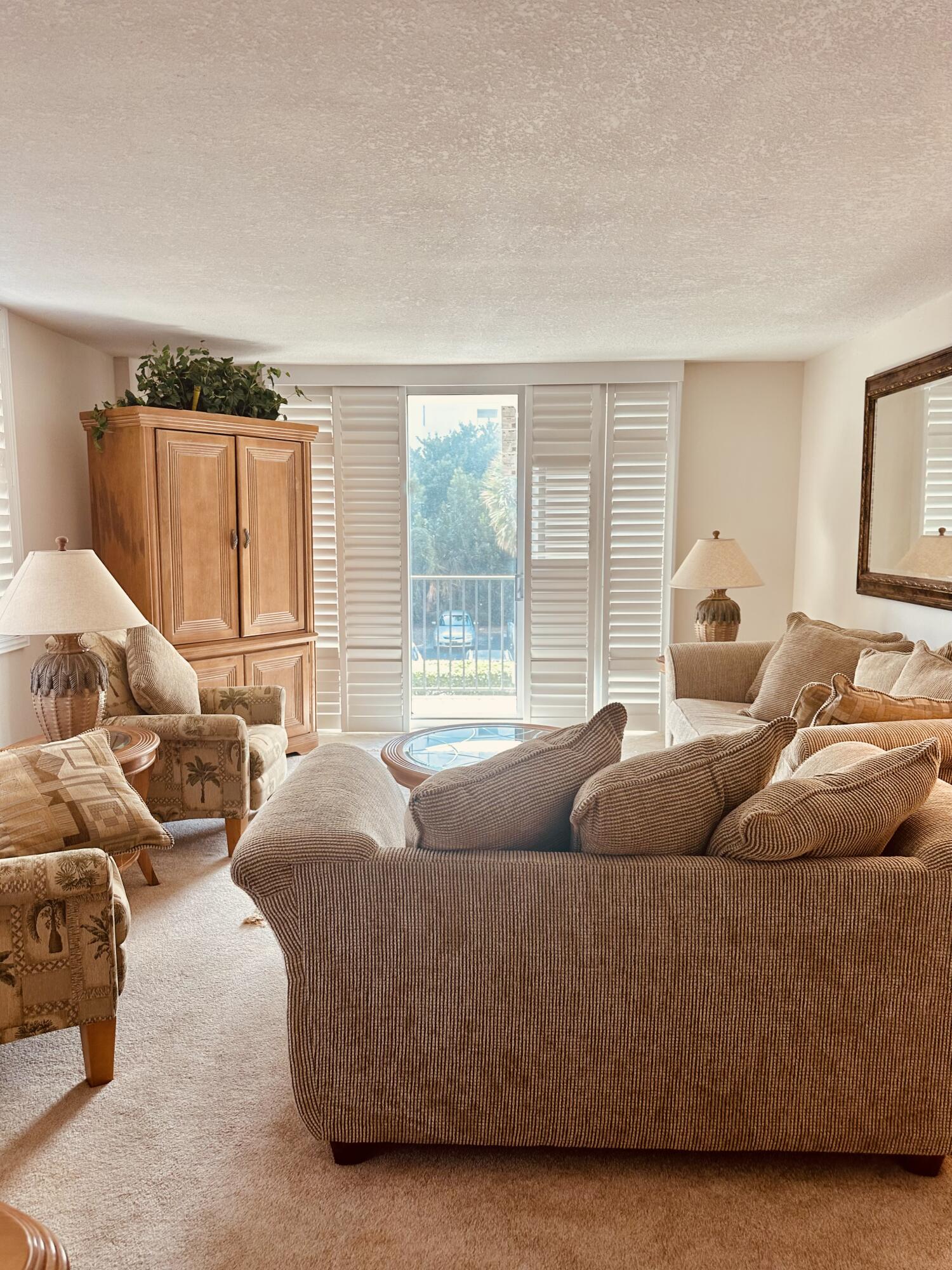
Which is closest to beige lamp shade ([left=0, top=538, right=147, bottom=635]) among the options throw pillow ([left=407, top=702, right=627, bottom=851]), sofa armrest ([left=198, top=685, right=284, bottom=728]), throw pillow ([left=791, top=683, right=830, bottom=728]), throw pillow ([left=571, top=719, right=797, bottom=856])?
sofa armrest ([left=198, top=685, right=284, bottom=728])

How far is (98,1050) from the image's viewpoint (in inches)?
82.0

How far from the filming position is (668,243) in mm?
3051

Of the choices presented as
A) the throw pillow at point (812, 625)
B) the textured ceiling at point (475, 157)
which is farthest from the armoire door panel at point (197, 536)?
the throw pillow at point (812, 625)

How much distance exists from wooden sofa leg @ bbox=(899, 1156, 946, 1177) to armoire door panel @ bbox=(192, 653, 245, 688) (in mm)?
3526

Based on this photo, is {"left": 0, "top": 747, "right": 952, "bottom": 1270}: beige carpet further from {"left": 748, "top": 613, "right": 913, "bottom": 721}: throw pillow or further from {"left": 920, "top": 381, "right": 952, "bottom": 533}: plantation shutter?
{"left": 920, "top": 381, "right": 952, "bottom": 533}: plantation shutter

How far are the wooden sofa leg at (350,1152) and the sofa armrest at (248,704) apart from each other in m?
2.39

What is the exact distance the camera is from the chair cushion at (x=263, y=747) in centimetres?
365

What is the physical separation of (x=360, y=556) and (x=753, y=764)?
420 cm

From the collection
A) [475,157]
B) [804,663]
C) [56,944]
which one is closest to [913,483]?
[804,663]

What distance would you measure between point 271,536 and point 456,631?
157 centimetres

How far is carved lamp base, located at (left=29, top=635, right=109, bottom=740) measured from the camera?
2994 mm

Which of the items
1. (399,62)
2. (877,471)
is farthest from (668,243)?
(877,471)

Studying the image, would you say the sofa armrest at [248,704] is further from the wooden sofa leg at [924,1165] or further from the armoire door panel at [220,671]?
A: the wooden sofa leg at [924,1165]

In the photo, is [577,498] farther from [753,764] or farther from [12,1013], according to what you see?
[12,1013]
